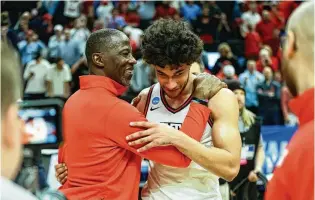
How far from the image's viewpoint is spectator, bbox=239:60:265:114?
1235cm

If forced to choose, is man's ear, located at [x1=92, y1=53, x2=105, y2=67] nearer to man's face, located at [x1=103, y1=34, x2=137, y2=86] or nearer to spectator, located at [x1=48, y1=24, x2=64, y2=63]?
man's face, located at [x1=103, y1=34, x2=137, y2=86]

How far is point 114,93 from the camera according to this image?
3.46m

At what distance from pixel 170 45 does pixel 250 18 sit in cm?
1400

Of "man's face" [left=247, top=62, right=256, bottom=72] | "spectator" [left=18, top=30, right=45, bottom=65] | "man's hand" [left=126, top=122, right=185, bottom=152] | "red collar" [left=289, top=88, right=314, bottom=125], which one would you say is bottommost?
"man's face" [left=247, top=62, right=256, bottom=72]

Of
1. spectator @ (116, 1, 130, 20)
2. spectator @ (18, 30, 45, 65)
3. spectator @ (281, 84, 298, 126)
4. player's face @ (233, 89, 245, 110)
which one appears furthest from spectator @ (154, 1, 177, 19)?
player's face @ (233, 89, 245, 110)

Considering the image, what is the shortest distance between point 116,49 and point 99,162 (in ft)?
2.13

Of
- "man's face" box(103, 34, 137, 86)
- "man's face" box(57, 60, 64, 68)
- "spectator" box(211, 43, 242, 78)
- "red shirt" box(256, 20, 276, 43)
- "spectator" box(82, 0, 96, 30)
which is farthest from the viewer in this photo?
"red shirt" box(256, 20, 276, 43)

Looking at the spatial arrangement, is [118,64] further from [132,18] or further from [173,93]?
[132,18]

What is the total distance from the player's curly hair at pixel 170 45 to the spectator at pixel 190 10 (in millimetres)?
13468

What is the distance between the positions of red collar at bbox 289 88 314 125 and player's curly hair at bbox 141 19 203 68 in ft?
4.83

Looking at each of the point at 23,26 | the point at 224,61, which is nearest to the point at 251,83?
the point at 224,61

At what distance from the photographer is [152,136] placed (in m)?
3.21

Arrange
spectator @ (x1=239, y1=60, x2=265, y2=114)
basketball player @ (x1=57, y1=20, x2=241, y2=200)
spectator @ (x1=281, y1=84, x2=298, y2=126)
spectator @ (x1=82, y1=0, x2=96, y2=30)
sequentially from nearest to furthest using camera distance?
1. basketball player @ (x1=57, y1=20, x2=241, y2=200)
2. spectator @ (x1=281, y1=84, x2=298, y2=126)
3. spectator @ (x1=239, y1=60, x2=265, y2=114)
4. spectator @ (x1=82, y1=0, x2=96, y2=30)

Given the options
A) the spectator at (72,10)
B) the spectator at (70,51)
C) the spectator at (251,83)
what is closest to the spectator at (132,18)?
the spectator at (72,10)
